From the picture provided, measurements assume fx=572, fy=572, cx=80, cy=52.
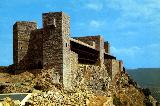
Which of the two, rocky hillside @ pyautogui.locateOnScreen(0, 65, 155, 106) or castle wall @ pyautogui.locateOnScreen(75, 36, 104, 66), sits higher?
castle wall @ pyautogui.locateOnScreen(75, 36, 104, 66)

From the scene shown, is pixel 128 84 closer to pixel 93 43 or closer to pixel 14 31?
pixel 93 43

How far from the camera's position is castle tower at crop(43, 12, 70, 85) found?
55.6 metres

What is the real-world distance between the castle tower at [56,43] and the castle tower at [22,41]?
7.40ft

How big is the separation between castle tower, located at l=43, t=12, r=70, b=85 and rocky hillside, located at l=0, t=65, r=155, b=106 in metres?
1.00

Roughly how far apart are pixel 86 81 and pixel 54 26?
983cm

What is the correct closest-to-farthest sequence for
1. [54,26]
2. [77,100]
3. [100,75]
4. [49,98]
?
[49,98], [77,100], [54,26], [100,75]

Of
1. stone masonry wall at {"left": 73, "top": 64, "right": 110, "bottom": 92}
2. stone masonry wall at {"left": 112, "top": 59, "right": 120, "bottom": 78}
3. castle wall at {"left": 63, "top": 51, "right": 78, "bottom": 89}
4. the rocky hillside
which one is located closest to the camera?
the rocky hillside

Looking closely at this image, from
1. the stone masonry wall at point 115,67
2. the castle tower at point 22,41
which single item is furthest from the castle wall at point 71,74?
the stone masonry wall at point 115,67

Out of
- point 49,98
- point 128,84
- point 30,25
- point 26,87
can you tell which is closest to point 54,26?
point 30,25

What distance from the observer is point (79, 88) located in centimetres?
5856

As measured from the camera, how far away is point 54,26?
55750mm

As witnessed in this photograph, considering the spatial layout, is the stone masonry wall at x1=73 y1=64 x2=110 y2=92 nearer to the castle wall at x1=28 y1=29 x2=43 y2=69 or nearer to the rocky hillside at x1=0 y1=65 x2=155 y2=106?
the rocky hillside at x1=0 y1=65 x2=155 y2=106

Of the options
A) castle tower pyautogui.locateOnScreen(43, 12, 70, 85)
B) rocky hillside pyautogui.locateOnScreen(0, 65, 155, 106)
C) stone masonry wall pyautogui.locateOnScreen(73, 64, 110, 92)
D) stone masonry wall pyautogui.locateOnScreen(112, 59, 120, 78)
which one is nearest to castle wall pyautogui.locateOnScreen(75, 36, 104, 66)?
stone masonry wall pyautogui.locateOnScreen(73, 64, 110, 92)

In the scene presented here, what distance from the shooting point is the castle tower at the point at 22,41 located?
2281 inches
